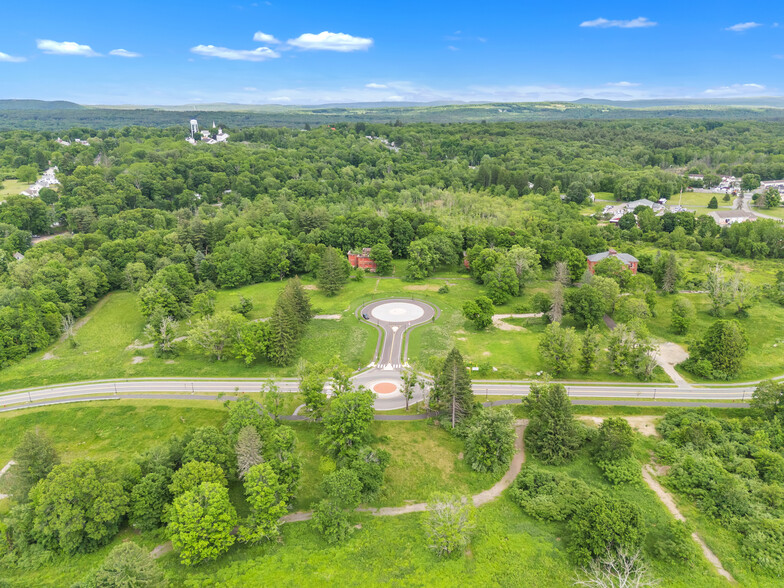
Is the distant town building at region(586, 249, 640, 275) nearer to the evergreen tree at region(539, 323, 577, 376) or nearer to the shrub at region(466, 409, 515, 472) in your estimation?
the evergreen tree at region(539, 323, 577, 376)

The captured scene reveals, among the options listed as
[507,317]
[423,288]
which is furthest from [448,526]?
[423,288]

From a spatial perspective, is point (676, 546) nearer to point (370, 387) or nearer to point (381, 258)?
point (370, 387)

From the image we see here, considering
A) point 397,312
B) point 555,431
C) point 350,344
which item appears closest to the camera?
point 555,431

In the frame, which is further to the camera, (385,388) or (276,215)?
(276,215)

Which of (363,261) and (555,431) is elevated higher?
(363,261)

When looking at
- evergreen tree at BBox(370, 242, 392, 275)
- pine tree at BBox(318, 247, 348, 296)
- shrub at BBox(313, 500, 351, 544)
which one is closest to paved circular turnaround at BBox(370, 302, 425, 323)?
pine tree at BBox(318, 247, 348, 296)

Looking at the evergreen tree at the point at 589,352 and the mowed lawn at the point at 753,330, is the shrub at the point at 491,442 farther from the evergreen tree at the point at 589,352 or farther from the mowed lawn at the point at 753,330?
the mowed lawn at the point at 753,330

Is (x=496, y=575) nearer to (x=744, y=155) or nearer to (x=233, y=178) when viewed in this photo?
(x=233, y=178)
